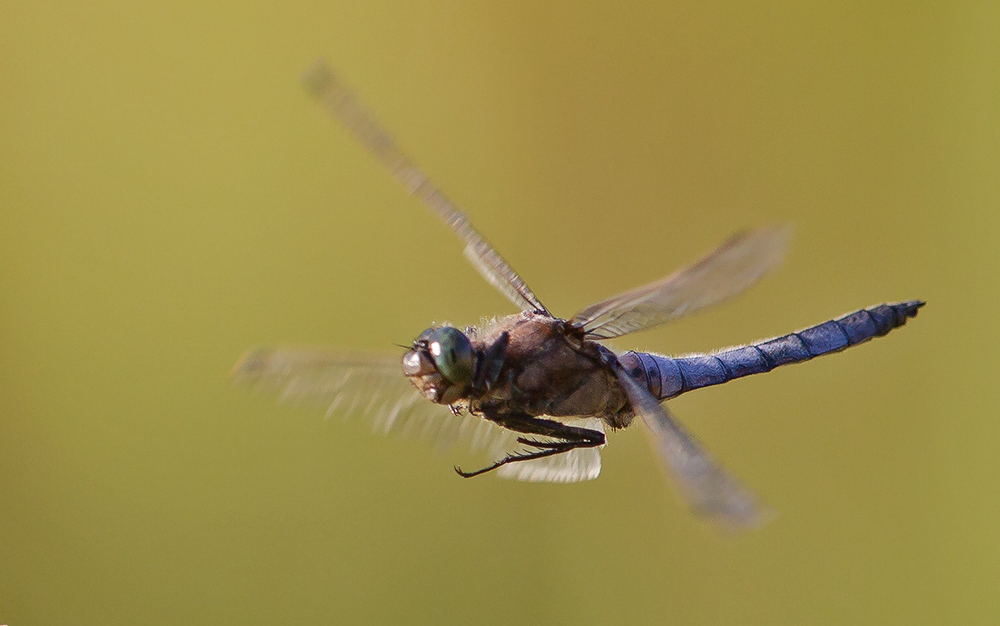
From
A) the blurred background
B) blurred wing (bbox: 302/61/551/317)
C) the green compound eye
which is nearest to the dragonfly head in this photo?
the green compound eye

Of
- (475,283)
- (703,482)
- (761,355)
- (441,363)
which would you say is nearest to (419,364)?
(441,363)

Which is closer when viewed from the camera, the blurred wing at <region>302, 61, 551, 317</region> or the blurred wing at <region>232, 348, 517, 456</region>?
the blurred wing at <region>302, 61, 551, 317</region>

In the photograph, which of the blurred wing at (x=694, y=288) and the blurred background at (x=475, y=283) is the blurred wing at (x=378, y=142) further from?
the blurred background at (x=475, y=283)

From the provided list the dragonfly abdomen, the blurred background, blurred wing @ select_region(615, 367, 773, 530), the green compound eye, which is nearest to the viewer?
blurred wing @ select_region(615, 367, 773, 530)

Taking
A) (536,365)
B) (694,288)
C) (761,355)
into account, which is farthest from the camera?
(761,355)

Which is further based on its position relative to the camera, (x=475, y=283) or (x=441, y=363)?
(x=475, y=283)

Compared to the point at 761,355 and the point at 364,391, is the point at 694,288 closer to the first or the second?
the point at 761,355

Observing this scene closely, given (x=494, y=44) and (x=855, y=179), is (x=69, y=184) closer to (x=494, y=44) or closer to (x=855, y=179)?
(x=494, y=44)

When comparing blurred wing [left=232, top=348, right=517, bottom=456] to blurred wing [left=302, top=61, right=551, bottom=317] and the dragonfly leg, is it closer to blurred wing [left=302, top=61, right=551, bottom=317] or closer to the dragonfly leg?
the dragonfly leg
